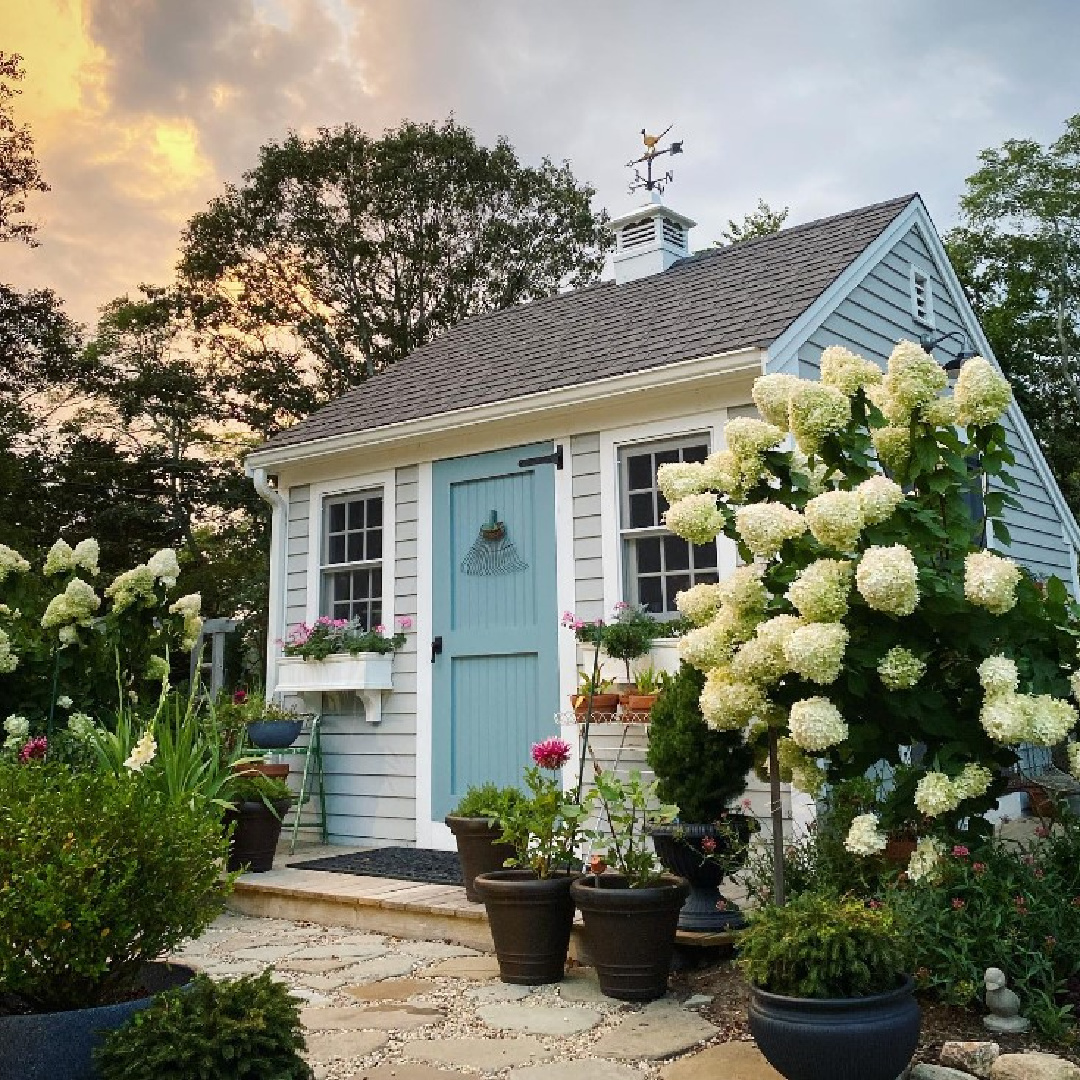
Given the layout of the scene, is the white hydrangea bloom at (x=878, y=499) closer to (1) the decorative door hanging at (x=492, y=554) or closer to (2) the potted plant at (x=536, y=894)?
(2) the potted plant at (x=536, y=894)

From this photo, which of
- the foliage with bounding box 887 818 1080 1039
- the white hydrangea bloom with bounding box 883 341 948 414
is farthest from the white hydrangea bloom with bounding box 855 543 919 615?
the foliage with bounding box 887 818 1080 1039

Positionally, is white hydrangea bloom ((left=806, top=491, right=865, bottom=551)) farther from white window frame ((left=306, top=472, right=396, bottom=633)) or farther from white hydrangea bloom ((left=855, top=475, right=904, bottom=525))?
white window frame ((left=306, top=472, right=396, bottom=633))

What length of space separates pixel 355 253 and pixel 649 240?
11392 mm

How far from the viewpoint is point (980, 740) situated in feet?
9.58

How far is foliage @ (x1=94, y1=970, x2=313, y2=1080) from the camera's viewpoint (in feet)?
6.82

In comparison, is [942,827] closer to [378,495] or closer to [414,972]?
[414,972]

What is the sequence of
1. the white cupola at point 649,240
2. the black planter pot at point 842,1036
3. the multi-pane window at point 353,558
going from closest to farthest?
the black planter pot at point 842,1036
the multi-pane window at point 353,558
the white cupola at point 649,240

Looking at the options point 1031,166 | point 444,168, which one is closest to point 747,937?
point 444,168

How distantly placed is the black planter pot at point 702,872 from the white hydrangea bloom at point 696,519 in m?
1.39

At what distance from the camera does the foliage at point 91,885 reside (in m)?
2.24

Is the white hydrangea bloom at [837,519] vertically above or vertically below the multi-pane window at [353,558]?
below

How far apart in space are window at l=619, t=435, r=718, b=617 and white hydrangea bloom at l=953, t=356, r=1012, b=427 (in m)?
2.52

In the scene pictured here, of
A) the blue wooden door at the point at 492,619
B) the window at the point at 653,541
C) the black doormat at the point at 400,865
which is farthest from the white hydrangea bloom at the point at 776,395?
the black doormat at the point at 400,865

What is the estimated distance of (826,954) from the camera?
2512 millimetres
